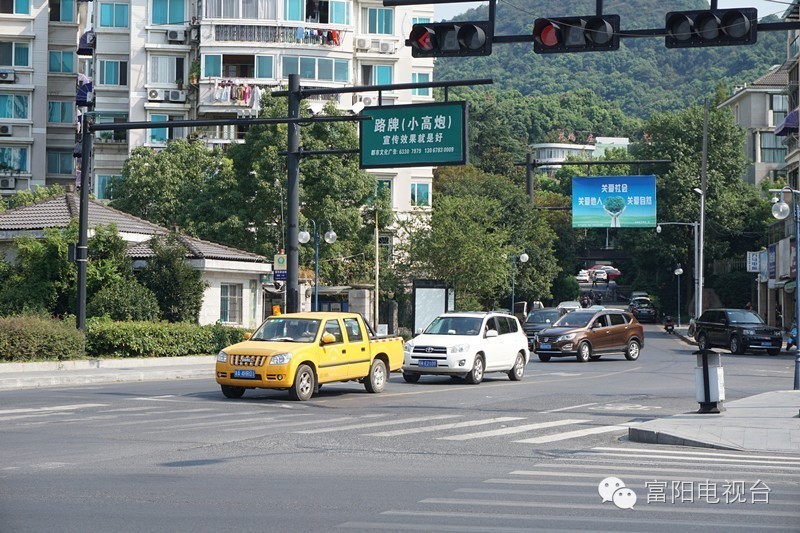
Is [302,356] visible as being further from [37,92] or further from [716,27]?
[37,92]

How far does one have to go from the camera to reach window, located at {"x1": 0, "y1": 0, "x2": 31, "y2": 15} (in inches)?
3118

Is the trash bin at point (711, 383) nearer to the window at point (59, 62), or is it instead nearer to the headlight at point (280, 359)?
the headlight at point (280, 359)

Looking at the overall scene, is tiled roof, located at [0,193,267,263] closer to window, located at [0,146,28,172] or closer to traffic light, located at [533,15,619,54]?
traffic light, located at [533,15,619,54]

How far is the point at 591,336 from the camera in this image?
40500 millimetres

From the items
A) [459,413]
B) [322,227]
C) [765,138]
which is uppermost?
[765,138]

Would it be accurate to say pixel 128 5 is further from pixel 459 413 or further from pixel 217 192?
Result: pixel 459 413

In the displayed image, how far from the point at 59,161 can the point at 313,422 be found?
223 feet

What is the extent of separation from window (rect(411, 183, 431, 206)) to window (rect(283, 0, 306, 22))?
1312 cm

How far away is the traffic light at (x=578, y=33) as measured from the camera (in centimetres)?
1814

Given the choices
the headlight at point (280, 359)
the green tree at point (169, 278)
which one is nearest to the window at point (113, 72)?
the green tree at point (169, 278)

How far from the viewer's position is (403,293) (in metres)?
63.6

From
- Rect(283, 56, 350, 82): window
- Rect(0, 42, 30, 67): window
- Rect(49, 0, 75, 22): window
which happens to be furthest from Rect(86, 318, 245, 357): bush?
Rect(49, 0, 75, 22): window

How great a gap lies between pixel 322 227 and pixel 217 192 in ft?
19.5

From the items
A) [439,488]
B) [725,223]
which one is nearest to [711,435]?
[439,488]
